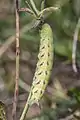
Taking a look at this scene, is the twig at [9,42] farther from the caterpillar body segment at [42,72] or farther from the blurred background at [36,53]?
the caterpillar body segment at [42,72]

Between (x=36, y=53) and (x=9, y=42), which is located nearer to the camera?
(x=9, y=42)

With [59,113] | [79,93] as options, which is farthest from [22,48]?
[79,93]

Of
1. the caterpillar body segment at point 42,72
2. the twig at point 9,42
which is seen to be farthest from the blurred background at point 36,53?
the caterpillar body segment at point 42,72

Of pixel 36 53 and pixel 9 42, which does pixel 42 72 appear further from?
pixel 36 53

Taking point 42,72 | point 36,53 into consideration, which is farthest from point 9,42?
point 42,72

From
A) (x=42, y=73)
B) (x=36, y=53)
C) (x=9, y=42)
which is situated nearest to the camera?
(x=42, y=73)

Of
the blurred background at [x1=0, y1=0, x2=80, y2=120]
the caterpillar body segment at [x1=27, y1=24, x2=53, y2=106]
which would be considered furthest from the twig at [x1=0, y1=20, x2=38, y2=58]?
the caterpillar body segment at [x1=27, y1=24, x2=53, y2=106]

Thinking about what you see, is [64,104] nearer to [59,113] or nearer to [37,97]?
[59,113]

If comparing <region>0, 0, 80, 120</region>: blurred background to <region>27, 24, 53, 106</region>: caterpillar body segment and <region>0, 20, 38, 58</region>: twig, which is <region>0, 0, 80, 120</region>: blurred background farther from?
<region>27, 24, 53, 106</region>: caterpillar body segment

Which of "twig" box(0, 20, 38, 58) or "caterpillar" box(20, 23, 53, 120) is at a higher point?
"caterpillar" box(20, 23, 53, 120)

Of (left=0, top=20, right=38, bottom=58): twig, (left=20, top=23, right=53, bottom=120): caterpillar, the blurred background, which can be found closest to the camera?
(left=20, top=23, right=53, bottom=120): caterpillar
